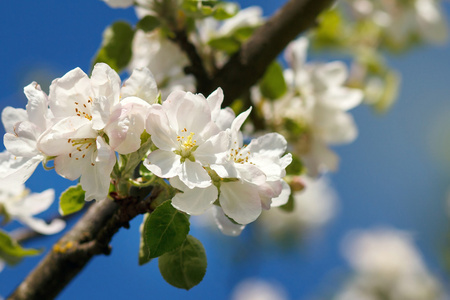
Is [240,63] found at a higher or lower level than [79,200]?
higher

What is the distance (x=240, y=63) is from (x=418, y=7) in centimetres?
102

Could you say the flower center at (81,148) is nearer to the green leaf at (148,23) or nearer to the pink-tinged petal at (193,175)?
the pink-tinged petal at (193,175)

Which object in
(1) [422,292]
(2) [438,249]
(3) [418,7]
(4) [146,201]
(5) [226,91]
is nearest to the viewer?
(4) [146,201]

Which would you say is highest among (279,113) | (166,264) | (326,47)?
(326,47)

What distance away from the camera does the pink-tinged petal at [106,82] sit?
2.36 ft

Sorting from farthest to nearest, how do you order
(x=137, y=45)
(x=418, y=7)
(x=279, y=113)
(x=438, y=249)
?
(x=438, y=249) → (x=418, y=7) → (x=279, y=113) → (x=137, y=45)

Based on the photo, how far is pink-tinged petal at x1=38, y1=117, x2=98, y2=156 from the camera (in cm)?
70

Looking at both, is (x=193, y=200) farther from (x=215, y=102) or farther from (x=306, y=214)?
(x=306, y=214)

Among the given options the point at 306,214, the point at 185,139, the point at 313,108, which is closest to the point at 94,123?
the point at 185,139

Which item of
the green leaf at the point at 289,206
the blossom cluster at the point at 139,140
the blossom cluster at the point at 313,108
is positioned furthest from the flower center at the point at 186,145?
the blossom cluster at the point at 313,108

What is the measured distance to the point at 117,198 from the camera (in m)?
0.82

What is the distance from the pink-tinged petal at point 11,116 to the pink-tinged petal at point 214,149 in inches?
11.3

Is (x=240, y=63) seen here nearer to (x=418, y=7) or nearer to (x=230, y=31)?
(x=230, y=31)

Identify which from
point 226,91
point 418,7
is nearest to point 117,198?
point 226,91
